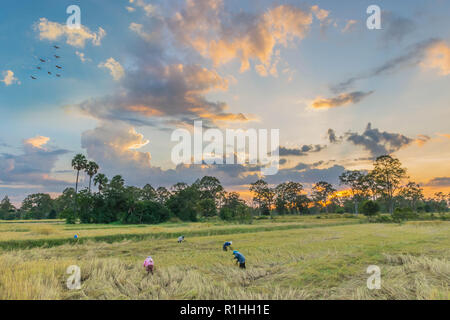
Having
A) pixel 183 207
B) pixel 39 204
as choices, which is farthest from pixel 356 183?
pixel 39 204

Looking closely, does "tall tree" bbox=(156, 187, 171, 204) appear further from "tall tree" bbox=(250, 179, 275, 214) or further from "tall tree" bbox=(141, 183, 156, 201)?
"tall tree" bbox=(250, 179, 275, 214)

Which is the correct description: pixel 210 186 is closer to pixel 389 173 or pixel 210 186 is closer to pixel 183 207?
pixel 183 207

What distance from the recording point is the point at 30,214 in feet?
275

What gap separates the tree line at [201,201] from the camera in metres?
49.5

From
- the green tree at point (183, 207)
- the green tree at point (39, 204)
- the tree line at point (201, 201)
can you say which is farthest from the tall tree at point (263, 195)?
the green tree at point (39, 204)

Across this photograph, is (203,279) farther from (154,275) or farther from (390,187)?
(390,187)

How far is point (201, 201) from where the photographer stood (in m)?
60.0

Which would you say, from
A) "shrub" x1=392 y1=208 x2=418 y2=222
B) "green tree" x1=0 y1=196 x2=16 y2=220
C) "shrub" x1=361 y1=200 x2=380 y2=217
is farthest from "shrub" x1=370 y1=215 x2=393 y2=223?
"green tree" x1=0 y1=196 x2=16 y2=220

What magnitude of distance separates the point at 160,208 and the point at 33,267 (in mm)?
45362

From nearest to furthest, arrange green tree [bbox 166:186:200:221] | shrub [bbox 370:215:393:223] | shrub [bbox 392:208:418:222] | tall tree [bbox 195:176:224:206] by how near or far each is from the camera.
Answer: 1. shrub [bbox 392:208:418:222]
2. shrub [bbox 370:215:393:223]
3. green tree [bbox 166:186:200:221]
4. tall tree [bbox 195:176:224:206]

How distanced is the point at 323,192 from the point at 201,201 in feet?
177

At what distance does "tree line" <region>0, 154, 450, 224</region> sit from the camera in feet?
163

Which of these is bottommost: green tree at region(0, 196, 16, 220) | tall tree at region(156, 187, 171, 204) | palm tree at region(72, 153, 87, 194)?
green tree at region(0, 196, 16, 220)
